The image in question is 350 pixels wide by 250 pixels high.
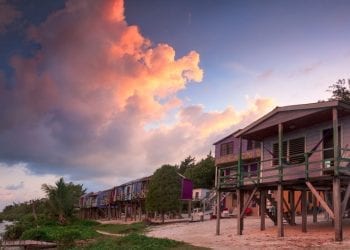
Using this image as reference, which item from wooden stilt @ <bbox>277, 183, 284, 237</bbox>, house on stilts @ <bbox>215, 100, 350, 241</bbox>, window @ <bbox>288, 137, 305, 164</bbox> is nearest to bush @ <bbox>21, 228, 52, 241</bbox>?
house on stilts @ <bbox>215, 100, 350, 241</bbox>

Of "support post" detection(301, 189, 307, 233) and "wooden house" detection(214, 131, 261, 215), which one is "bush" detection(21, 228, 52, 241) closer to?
"wooden house" detection(214, 131, 261, 215)

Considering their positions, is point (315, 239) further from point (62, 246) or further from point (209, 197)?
point (209, 197)

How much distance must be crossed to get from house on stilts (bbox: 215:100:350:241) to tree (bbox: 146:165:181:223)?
17823 mm

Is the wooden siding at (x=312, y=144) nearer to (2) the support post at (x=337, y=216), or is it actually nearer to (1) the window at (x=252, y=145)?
(2) the support post at (x=337, y=216)

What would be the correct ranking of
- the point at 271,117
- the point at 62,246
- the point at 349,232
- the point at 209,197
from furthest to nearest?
the point at 209,197 → the point at 62,246 → the point at 271,117 → the point at 349,232

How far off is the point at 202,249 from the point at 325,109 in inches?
364

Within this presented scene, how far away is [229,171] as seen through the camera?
185 ft

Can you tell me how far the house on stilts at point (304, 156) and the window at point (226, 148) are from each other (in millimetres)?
22176

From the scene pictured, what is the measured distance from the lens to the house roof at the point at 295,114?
23.3m

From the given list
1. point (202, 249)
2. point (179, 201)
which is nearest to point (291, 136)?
point (202, 249)

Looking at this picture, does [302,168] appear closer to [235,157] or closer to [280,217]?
[280,217]

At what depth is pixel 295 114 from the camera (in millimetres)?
25453

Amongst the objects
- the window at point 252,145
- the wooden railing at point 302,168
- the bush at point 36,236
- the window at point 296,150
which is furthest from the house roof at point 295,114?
the window at point 252,145

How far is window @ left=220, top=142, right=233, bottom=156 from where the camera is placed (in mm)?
53066
